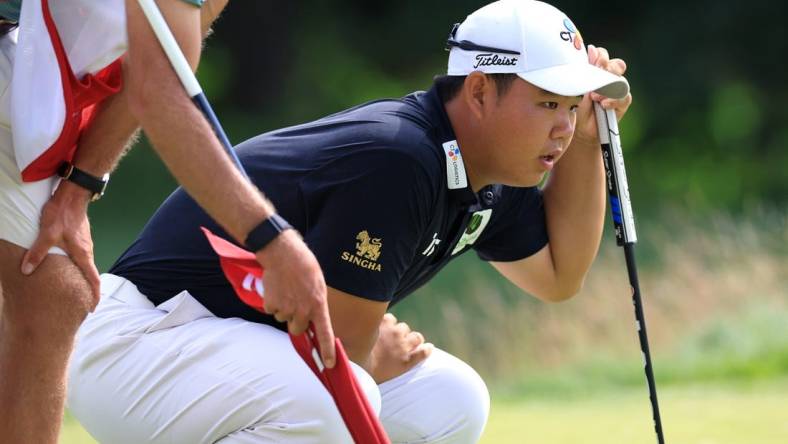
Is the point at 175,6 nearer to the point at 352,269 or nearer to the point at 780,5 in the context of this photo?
the point at 352,269

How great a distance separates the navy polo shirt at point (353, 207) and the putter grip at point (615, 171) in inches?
18.2

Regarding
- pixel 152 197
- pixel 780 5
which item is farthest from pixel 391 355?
pixel 780 5

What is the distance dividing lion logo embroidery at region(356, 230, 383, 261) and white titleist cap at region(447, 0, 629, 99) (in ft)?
2.14

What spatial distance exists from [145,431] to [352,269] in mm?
693

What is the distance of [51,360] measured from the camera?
11.1 ft

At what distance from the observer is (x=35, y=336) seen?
3369 mm

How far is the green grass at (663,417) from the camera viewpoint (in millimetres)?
6348

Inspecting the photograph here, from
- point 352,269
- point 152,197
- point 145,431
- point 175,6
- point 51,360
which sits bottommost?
point 152,197

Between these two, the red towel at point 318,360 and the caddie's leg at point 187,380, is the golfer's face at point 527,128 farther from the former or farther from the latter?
the red towel at point 318,360

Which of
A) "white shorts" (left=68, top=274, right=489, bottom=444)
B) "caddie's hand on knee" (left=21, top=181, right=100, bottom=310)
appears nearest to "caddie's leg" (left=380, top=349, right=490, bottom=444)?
"white shorts" (left=68, top=274, right=489, bottom=444)

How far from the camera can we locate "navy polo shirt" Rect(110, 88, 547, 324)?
12.0ft

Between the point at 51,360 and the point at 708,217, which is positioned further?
the point at 708,217

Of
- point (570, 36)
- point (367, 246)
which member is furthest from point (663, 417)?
point (367, 246)

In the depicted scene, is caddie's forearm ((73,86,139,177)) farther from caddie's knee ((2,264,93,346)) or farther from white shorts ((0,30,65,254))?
caddie's knee ((2,264,93,346))
